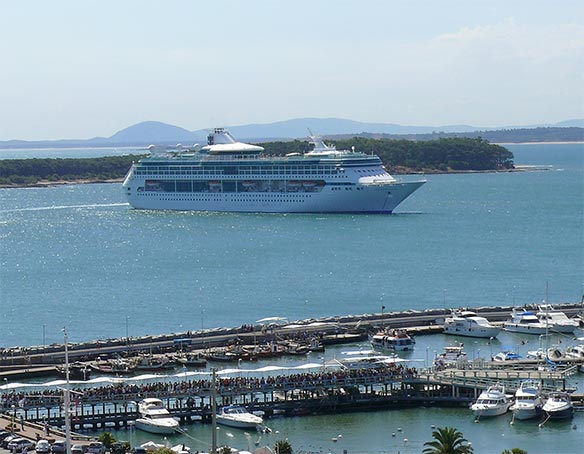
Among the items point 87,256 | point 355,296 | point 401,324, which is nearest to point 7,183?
point 87,256

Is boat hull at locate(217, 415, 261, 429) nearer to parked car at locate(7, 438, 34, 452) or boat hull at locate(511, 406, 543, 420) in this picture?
parked car at locate(7, 438, 34, 452)

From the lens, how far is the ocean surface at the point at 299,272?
34.7 m

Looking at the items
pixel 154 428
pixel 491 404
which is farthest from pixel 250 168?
pixel 154 428

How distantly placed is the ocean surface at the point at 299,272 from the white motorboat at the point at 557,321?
1.54m

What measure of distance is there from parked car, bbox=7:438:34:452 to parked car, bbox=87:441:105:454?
124 cm

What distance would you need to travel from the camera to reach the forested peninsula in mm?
162250

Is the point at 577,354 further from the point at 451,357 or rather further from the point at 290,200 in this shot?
the point at 290,200

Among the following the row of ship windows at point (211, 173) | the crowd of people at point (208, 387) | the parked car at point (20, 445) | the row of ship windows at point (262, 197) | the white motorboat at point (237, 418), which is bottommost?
the white motorboat at point (237, 418)

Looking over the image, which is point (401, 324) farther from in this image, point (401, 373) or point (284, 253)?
point (284, 253)

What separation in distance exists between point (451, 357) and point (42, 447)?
47.9 feet

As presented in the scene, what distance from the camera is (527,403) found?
113ft

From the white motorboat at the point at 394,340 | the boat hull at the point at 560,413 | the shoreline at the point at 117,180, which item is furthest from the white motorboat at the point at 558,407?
the shoreline at the point at 117,180

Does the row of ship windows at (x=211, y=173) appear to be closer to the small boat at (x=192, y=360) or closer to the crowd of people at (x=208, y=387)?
the small boat at (x=192, y=360)

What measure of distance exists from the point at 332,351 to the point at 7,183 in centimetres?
11887
